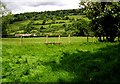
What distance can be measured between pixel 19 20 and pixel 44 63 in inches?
6781

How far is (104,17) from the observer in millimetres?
39625

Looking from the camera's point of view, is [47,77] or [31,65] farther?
[31,65]

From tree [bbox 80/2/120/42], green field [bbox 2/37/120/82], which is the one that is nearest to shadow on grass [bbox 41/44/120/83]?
green field [bbox 2/37/120/82]

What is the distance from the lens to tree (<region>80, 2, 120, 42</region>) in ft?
128

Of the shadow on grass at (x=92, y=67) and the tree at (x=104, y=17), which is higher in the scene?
the tree at (x=104, y=17)

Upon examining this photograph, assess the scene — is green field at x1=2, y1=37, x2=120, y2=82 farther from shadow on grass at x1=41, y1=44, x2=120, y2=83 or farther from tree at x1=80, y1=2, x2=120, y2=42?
tree at x1=80, y1=2, x2=120, y2=42

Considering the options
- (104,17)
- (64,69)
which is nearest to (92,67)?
(64,69)

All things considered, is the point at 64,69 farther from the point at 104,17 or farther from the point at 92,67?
the point at 104,17

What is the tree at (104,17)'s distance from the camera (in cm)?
3900

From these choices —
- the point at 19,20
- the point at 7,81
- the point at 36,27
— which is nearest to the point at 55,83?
the point at 7,81

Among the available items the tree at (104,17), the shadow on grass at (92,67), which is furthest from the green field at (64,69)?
the tree at (104,17)

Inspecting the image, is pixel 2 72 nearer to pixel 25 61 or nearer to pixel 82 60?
pixel 25 61

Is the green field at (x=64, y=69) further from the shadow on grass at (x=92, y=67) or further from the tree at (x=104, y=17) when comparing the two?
the tree at (x=104, y=17)

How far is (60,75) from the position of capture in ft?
51.5
